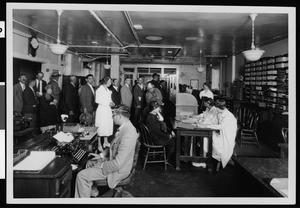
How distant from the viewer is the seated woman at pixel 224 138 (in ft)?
12.5

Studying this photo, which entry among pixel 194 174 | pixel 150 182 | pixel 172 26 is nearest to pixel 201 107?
pixel 172 26

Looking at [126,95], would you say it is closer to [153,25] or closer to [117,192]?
[153,25]

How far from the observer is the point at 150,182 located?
3463mm

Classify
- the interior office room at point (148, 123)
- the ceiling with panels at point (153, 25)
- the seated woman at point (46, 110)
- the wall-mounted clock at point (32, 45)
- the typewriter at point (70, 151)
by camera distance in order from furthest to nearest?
1. the wall-mounted clock at point (32, 45)
2. the seated woman at point (46, 110)
3. the ceiling with panels at point (153, 25)
4. the typewriter at point (70, 151)
5. the interior office room at point (148, 123)

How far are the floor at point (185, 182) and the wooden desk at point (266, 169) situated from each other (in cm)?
58

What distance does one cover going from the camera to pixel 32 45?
6477mm

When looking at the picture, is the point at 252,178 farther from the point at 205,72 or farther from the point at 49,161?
the point at 205,72

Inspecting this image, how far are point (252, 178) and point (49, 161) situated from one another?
68.2 inches

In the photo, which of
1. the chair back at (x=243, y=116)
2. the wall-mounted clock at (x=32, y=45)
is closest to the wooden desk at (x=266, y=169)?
the chair back at (x=243, y=116)

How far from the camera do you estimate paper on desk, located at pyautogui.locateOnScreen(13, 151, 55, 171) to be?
6.06ft

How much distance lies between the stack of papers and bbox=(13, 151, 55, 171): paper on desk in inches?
70.2

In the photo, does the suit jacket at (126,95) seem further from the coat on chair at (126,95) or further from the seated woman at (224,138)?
the seated woman at (224,138)

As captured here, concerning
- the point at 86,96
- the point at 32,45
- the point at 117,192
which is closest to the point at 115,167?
the point at 117,192

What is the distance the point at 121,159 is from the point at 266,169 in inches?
54.0
